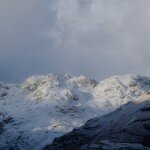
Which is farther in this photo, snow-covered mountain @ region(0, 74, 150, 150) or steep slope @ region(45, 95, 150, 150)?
snow-covered mountain @ region(0, 74, 150, 150)

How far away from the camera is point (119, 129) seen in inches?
3533

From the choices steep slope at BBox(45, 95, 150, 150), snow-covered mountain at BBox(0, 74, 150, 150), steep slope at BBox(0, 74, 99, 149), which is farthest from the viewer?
snow-covered mountain at BBox(0, 74, 150, 150)

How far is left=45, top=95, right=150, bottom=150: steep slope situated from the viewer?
75125mm

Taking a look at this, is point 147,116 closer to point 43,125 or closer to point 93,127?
point 93,127

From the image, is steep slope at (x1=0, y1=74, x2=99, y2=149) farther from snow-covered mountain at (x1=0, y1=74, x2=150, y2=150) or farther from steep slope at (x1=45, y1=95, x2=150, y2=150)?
steep slope at (x1=45, y1=95, x2=150, y2=150)

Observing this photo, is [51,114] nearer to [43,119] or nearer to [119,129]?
[43,119]

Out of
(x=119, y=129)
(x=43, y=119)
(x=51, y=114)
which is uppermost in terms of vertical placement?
(x=51, y=114)

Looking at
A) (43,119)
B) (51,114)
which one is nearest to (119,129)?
(43,119)

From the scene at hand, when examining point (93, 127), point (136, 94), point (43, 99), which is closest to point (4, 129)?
point (43, 99)

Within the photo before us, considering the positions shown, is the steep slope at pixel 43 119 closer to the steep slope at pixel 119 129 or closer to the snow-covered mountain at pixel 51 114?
the snow-covered mountain at pixel 51 114

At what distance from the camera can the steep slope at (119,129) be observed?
7512 cm

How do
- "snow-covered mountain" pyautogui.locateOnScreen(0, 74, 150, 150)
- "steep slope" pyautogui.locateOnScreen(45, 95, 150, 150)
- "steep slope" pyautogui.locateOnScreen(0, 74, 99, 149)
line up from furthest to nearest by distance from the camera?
"snow-covered mountain" pyautogui.locateOnScreen(0, 74, 150, 150) → "steep slope" pyautogui.locateOnScreen(0, 74, 99, 149) → "steep slope" pyautogui.locateOnScreen(45, 95, 150, 150)

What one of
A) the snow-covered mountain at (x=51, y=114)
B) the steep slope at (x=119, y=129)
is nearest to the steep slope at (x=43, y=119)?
the snow-covered mountain at (x=51, y=114)

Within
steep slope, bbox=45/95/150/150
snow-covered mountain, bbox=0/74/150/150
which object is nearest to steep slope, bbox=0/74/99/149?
snow-covered mountain, bbox=0/74/150/150
